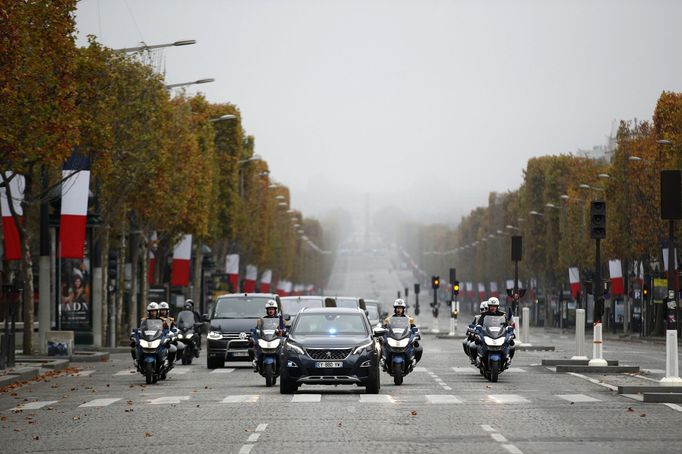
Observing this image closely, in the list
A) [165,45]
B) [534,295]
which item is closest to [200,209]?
[165,45]

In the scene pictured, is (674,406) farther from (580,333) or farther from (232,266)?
(232,266)

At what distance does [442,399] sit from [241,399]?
370 cm

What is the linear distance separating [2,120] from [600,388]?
15.5 meters

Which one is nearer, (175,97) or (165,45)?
(165,45)

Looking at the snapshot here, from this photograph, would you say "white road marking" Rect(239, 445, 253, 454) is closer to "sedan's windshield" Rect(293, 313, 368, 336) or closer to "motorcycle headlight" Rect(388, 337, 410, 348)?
"sedan's windshield" Rect(293, 313, 368, 336)

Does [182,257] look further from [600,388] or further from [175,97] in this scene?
[600,388]

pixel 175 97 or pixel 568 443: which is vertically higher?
pixel 175 97

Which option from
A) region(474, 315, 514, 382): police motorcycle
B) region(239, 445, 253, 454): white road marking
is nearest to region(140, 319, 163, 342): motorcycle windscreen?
region(474, 315, 514, 382): police motorcycle

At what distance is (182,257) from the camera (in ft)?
280

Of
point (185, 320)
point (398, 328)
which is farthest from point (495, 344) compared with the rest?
point (185, 320)

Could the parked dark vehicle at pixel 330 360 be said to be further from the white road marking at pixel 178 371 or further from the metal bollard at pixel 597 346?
the white road marking at pixel 178 371

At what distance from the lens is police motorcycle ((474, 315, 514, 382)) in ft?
123

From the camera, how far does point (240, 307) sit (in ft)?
153

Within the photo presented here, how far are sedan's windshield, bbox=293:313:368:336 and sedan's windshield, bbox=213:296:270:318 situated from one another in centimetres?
1295
